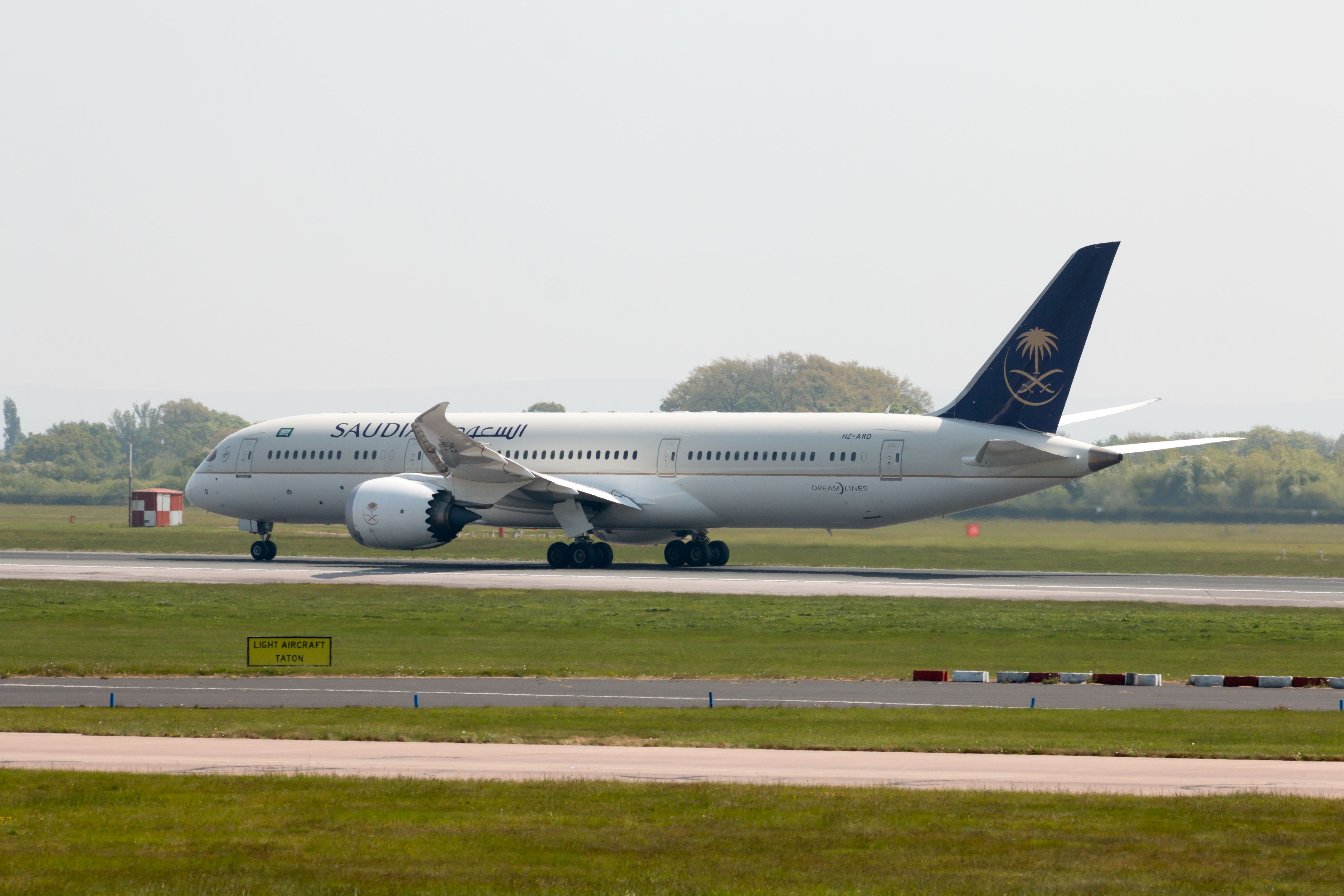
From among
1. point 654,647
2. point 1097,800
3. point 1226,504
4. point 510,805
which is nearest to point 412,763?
point 510,805

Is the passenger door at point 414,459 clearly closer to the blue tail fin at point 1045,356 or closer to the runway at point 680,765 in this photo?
the blue tail fin at point 1045,356

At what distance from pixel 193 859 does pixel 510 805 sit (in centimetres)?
297

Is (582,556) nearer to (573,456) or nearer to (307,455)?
(573,456)

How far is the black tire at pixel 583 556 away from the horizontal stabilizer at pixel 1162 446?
17.0 m

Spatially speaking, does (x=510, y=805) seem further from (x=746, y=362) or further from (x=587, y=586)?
(x=746, y=362)

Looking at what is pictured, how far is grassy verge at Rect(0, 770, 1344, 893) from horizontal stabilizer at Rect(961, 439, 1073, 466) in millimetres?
30894

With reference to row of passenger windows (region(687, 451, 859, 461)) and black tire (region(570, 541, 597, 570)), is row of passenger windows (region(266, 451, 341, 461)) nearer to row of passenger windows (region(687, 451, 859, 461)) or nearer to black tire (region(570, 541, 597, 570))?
black tire (region(570, 541, 597, 570))

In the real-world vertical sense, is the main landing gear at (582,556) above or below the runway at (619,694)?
above

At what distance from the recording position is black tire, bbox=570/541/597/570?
50.9 metres

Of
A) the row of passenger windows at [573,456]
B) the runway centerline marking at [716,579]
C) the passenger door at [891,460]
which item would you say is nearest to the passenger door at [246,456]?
the runway centerline marking at [716,579]

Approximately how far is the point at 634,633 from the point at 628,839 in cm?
2005

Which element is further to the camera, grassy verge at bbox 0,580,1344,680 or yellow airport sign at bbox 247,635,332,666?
grassy verge at bbox 0,580,1344,680

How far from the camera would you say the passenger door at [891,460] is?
46.7 metres

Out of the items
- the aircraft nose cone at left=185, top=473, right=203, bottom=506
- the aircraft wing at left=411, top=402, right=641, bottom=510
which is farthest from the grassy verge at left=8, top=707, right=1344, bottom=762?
the aircraft nose cone at left=185, top=473, right=203, bottom=506
